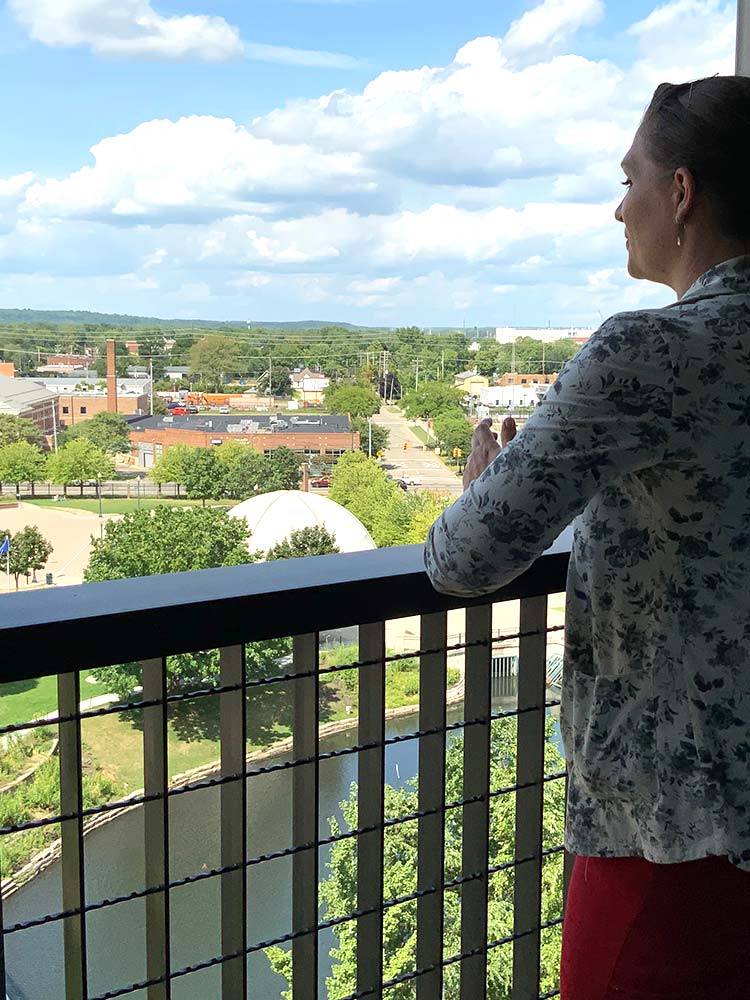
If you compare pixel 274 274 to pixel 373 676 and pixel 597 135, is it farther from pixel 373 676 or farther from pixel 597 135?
pixel 373 676

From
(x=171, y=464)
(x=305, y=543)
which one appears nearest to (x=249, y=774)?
(x=305, y=543)

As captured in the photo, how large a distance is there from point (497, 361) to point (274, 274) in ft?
69.7

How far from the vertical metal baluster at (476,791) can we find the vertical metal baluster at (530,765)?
0.05 m

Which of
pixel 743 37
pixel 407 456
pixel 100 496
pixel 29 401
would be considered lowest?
pixel 100 496

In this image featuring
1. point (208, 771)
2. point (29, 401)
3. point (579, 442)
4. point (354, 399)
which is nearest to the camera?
point (579, 442)

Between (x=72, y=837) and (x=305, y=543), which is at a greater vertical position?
(x=72, y=837)

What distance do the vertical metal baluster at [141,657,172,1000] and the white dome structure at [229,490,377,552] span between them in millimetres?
18872

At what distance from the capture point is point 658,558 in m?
0.74

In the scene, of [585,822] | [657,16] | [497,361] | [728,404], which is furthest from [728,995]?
[657,16]

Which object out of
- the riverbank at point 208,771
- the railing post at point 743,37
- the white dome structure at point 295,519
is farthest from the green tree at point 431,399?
the railing post at point 743,37

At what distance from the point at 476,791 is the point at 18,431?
73.5 ft

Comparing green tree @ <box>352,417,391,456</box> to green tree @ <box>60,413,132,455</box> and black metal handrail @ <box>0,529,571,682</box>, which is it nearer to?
green tree @ <box>60,413,132,455</box>

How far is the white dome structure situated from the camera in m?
20.3

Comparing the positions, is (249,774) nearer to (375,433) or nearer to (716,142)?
(716,142)
